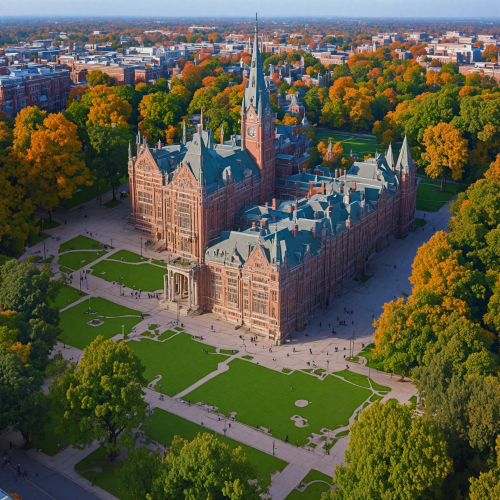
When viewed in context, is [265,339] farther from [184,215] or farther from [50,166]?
[50,166]

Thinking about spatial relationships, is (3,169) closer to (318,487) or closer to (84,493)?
(84,493)

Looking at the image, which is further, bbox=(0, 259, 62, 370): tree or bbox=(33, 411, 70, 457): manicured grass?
bbox=(0, 259, 62, 370): tree

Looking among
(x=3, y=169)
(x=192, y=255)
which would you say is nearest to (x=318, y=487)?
(x=192, y=255)

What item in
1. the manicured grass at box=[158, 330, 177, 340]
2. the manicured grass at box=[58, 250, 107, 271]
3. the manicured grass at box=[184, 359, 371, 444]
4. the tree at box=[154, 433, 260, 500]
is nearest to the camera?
the tree at box=[154, 433, 260, 500]

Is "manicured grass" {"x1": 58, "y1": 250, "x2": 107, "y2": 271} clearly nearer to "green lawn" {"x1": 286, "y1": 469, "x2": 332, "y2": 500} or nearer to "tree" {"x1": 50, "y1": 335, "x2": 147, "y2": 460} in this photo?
"tree" {"x1": 50, "y1": 335, "x2": 147, "y2": 460}

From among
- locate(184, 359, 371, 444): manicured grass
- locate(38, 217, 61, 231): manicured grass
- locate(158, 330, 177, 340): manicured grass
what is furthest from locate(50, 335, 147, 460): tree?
locate(38, 217, 61, 231): manicured grass

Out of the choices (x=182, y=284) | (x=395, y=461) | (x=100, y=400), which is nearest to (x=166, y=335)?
(x=182, y=284)

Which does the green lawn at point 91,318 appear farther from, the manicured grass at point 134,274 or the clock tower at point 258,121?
the clock tower at point 258,121

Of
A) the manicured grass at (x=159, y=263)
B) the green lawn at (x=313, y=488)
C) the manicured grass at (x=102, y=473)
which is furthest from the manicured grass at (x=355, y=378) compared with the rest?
the manicured grass at (x=159, y=263)
